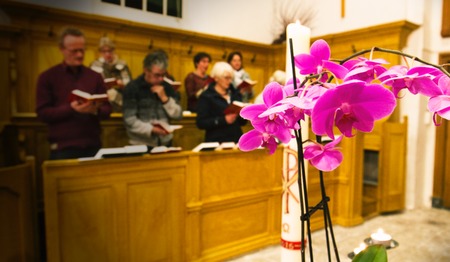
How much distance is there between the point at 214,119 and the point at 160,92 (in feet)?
1.51

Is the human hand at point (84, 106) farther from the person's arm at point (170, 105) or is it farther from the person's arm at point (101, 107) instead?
the person's arm at point (170, 105)

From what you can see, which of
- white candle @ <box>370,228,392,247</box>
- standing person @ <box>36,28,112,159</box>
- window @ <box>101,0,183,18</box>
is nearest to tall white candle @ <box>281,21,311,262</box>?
white candle @ <box>370,228,392,247</box>

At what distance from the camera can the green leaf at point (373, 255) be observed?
1.44 feet

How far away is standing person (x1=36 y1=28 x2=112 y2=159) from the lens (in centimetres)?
238

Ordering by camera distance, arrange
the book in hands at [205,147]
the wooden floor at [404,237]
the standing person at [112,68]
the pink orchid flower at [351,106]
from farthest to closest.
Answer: the standing person at [112,68], the wooden floor at [404,237], the book in hands at [205,147], the pink orchid flower at [351,106]

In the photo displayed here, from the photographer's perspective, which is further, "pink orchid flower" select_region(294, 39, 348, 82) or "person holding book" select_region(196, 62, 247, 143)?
"person holding book" select_region(196, 62, 247, 143)

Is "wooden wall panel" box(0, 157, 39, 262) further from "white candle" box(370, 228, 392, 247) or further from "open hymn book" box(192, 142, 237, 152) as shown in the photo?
"white candle" box(370, 228, 392, 247)

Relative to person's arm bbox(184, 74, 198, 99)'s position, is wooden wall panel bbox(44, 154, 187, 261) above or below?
below

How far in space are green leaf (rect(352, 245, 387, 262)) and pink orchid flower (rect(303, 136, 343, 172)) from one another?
14 centimetres

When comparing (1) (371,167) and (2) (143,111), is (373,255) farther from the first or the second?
(1) (371,167)

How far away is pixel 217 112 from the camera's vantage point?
2.73 meters

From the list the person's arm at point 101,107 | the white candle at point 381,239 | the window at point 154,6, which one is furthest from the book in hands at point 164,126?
the white candle at point 381,239

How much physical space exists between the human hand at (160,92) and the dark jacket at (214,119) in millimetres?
266

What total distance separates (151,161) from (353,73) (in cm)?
174
